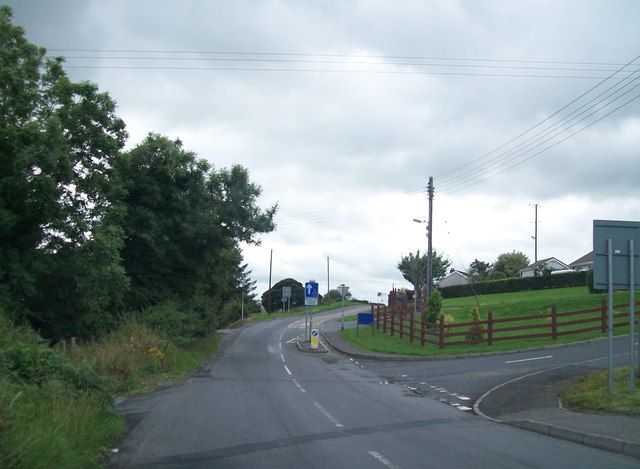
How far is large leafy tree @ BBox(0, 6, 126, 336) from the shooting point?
2095 centimetres

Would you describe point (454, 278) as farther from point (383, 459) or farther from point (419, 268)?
point (383, 459)

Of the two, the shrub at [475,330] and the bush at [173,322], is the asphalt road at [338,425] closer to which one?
the bush at [173,322]

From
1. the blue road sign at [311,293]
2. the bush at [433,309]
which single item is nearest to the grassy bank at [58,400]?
the bush at [433,309]

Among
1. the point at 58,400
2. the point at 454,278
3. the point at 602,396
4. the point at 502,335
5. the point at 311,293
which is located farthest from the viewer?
the point at 454,278

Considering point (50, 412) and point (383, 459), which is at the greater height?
point (50, 412)

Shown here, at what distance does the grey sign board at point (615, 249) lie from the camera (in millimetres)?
13758

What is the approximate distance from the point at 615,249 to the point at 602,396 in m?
3.07

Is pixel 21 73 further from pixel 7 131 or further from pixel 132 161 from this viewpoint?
pixel 132 161

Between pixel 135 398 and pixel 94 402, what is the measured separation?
6146 millimetres

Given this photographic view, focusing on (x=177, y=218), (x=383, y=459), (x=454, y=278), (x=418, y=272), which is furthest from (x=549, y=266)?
(x=383, y=459)

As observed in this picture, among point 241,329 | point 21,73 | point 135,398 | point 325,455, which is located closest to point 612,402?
point 325,455

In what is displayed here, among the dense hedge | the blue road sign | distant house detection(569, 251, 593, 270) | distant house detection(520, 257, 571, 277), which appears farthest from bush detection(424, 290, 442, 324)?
distant house detection(520, 257, 571, 277)

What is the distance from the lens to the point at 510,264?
95.0m

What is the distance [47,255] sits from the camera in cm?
2269
